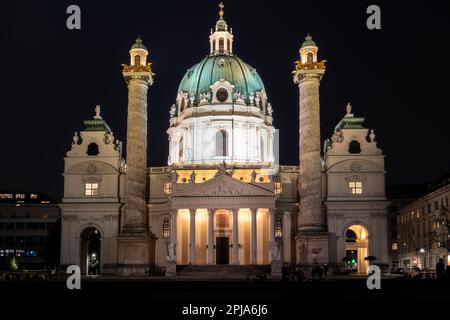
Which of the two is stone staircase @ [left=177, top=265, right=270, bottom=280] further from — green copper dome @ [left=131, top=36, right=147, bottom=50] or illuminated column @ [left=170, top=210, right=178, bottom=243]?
green copper dome @ [left=131, top=36, right=147, bottom=50]

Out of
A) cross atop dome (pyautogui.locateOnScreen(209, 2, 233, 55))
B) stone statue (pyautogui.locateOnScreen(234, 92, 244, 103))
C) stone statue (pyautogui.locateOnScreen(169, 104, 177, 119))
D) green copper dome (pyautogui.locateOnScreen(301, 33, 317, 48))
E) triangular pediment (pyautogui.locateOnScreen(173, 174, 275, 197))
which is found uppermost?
cross atop dome (pyautogui.locateOnScreen(209, 2, 233, 55))

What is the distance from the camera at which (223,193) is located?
85.9 meters

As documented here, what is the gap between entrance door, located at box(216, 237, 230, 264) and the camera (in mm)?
89312

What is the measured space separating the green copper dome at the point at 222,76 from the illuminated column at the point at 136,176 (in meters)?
19.8

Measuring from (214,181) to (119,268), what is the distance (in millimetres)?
15432

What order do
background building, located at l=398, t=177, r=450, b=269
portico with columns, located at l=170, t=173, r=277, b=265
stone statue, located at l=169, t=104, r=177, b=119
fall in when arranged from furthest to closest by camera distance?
1. stone statue, located at l=169, t=104, r=177, b=119
2. background building, located at l=398, t=177, r=450, b=269
3. portico with columns, located at l=170, t=173, r=277, b=265

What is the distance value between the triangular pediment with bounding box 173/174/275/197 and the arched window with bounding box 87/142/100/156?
48.4ft

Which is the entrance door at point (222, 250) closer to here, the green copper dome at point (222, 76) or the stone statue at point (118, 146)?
the stone statue at point (118, 146)

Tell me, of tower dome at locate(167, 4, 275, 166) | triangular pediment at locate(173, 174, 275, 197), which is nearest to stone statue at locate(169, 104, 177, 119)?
tower dome at locate(167, 4, 275, 166)

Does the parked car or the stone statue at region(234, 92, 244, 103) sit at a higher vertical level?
the stone statue at region(234, 92, 244, 103)

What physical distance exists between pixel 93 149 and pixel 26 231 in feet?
182
